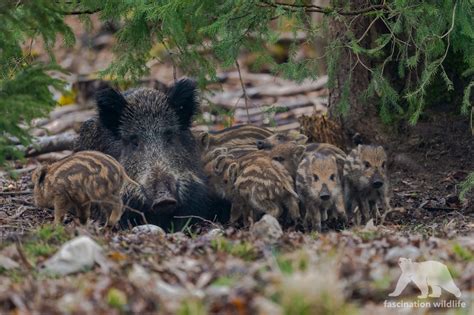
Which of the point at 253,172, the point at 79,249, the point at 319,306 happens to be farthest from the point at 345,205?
the point at 319,306

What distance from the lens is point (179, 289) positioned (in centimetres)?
588

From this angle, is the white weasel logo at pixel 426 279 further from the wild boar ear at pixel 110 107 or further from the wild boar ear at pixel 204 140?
the wild boar ear at pixel 204 140

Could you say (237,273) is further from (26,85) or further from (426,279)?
(26,85)

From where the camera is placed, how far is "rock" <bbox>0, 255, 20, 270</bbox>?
6.84 meters

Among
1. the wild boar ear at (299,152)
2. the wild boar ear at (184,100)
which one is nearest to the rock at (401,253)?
the wild boar ear at (299,152)

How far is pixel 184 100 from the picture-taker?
10789mm

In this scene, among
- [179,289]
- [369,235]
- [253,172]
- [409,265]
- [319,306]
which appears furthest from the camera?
[253,172]

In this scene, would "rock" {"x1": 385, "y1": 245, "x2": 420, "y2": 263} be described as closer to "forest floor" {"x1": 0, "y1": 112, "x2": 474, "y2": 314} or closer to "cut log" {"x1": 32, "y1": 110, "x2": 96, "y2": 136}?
"forest floor" {"x1": 0, "y1": 112, "x2": 474, "y2": 314}

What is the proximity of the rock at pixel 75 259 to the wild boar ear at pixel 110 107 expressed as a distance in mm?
3920

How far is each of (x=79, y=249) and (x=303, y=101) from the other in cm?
1090

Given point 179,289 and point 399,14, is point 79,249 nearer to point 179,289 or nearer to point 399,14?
point 179,289

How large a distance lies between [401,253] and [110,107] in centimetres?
461

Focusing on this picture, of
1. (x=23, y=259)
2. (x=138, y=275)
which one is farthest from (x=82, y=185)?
(x=138, y=275)

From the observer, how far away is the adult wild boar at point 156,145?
10.0 m
